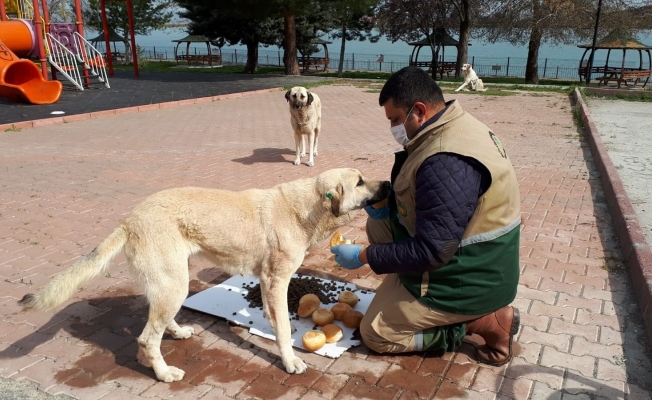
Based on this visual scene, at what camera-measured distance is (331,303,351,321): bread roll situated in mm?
4219

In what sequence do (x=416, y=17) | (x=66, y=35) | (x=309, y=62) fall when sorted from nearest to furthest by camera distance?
1. (x=66, y=35)
2. (x=416, y=17)
3. (x=309, y=62)

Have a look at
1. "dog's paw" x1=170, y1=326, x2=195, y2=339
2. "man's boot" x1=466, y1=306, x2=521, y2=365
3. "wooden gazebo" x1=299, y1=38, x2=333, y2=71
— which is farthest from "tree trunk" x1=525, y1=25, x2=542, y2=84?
"dog's paw" x1=170, y1=326, x2=195, y2=339

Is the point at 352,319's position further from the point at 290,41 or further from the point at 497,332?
the point at 290,41

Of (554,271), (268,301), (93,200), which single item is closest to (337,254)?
(268,301)

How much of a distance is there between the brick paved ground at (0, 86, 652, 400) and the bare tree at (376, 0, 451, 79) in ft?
90.4

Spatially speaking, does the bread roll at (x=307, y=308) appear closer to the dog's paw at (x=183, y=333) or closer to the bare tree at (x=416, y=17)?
the dog's paw at (x=183, y=333)

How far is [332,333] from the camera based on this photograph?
3.92 m

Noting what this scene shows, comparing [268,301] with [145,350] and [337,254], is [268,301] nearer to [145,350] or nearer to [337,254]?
[337,254]

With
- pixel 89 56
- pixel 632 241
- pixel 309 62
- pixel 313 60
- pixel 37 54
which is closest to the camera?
pixel 632 241

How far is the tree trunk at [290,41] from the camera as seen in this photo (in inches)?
1099

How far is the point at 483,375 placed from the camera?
3523mm

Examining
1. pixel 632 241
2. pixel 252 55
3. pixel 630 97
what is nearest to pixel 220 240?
pixel 632 241

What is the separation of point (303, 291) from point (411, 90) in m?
2.21

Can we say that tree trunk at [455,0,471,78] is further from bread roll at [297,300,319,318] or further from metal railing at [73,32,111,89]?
bread roll at [297,300,319,318]
